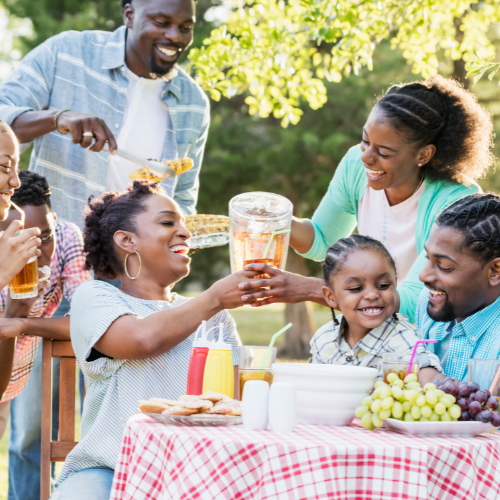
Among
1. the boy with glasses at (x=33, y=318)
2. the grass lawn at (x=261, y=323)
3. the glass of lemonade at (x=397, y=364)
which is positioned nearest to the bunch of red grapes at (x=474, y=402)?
the glass of lemonade at (x=397, y=364)

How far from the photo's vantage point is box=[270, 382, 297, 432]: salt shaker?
5.83 feet

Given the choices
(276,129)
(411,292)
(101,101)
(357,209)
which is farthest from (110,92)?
(276,129)

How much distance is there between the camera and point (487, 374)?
200cm

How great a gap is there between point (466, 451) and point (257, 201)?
156 cm

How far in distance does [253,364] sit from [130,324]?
1.62 feet

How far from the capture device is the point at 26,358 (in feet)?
11.5

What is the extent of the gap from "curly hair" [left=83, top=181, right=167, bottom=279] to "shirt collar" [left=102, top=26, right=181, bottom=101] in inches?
47.6

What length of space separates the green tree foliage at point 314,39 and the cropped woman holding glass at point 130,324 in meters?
2.40

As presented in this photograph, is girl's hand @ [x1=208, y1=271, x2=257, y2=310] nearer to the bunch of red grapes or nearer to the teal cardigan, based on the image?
the teal cardigan

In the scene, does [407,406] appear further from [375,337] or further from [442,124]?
[442,124]

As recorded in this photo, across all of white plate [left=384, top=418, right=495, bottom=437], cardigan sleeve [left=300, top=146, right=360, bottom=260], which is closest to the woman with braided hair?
cardigan sleeve [left=300, top=146, right=360, bottom=260]

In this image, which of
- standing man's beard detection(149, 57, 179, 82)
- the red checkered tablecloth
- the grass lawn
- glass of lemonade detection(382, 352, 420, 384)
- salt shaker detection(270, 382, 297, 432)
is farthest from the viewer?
the grass lawn

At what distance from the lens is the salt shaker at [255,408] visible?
1801 millimetres

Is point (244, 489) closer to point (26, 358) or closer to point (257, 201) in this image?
point (257, 201)
